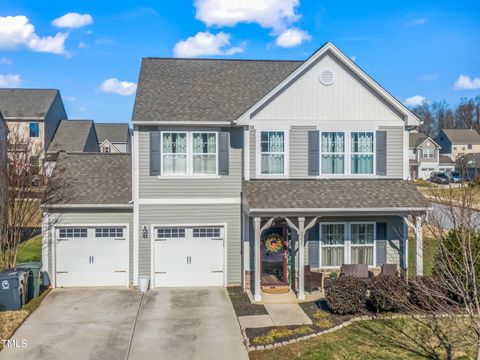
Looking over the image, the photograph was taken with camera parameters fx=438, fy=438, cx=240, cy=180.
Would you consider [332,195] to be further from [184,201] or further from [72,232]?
[72,232]

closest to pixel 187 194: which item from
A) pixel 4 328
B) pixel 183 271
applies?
pixel 183 271

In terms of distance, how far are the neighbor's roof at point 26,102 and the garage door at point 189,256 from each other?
32.8 meters

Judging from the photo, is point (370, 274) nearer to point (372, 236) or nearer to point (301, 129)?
point (372, 236)

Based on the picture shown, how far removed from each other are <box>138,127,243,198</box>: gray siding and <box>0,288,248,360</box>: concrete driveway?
3436mm

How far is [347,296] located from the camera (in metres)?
12.2

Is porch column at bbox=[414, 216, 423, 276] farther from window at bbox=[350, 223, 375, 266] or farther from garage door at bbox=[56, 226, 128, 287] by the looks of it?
garage door at bbox=[56, 226, 128, 287]

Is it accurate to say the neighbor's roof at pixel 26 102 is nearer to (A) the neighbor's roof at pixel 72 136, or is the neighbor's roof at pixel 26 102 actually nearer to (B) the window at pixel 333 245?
(A) the neighbor's roof at pixel 72 136

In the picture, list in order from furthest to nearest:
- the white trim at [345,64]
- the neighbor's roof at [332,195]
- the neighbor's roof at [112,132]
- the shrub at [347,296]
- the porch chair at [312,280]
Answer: the neighbor's roof at [112,132]
the white trim at [345,64]
the porch chair at [312,280]
the neighbor's roof at [332,195]
the shrub at [347,296]

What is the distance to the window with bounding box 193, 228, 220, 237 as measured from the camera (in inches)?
626

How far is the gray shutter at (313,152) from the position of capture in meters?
15.7

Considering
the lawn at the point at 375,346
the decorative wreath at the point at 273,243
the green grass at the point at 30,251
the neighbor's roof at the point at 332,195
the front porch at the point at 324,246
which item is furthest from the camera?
the green grass at the point at 30,251

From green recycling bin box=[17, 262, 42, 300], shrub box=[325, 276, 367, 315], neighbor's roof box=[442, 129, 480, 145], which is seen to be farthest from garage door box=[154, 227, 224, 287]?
neighbor's roof box=[442, 129, 480, 145]

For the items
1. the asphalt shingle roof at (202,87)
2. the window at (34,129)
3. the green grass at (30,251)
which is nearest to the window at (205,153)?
A: the asphalt shingle roof at (202,87)

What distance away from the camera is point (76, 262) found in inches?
622
